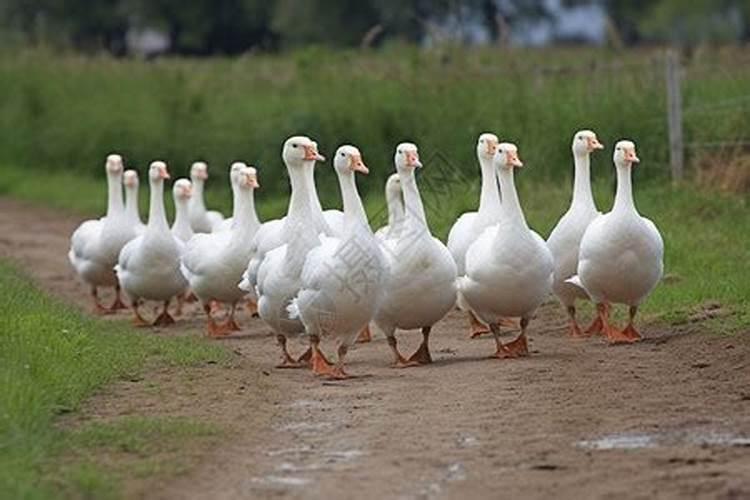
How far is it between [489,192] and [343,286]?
138 inches

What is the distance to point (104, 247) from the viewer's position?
20875mm

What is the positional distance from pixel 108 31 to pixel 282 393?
5626cm

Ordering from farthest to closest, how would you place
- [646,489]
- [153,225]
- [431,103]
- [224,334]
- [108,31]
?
[108,31], [431,103], [153,225], [224,334], [646,489]

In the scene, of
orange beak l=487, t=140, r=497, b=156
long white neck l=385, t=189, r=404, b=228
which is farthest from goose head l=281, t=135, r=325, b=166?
orange beak l=487, t=140, r=497, b=156

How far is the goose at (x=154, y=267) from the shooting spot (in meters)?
19.2

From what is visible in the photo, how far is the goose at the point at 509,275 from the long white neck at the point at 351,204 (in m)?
1.03

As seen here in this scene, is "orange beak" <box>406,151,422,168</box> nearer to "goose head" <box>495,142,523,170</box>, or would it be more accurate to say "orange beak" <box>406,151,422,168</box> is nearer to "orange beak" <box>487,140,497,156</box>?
"goose head" <box>495,142,523,170</box>

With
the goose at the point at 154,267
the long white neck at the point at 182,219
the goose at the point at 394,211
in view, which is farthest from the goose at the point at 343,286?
the long white neck at the point at 182,219

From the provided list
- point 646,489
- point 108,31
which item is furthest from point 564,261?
point 108,31

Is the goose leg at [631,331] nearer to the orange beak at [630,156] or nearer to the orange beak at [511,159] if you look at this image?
the orange beak at [630,156]

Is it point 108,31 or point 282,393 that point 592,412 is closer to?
point 282,393

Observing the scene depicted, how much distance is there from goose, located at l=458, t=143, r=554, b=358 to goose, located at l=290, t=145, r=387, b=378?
976mm

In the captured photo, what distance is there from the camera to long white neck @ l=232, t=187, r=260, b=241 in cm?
1838

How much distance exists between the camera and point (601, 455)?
1014 cm
